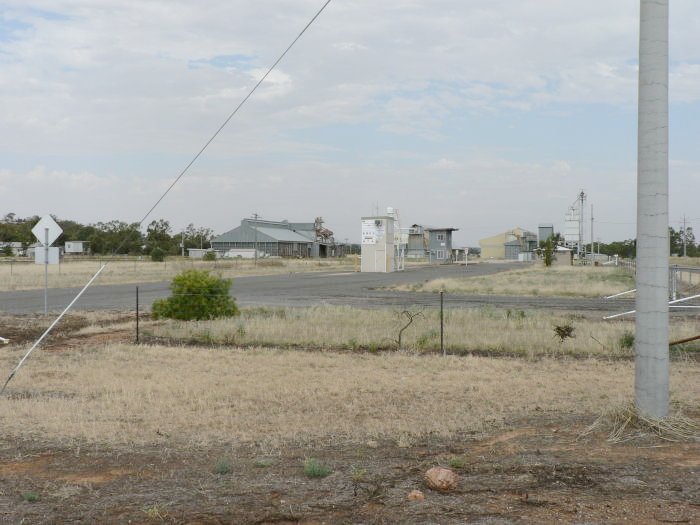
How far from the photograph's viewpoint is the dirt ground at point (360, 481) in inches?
213

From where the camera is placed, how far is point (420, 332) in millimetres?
18625

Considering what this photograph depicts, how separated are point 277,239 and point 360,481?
439 feet

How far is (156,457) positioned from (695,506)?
4.83 meters

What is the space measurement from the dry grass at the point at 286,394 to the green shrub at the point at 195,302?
6.53 metres

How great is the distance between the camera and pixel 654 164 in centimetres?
770

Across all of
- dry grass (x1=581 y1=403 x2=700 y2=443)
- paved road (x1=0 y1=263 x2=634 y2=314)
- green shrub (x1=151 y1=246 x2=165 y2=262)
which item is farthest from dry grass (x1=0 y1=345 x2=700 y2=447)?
green shrub (x1=151 y1=246 x2=165 y2=262)

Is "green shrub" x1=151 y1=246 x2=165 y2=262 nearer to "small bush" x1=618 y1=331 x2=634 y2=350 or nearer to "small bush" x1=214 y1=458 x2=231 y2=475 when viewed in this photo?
"small bush" x1=618 y1=331 x2=634 y2=350

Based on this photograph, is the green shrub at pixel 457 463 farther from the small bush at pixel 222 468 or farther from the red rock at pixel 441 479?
the small bush at pixel 222 468

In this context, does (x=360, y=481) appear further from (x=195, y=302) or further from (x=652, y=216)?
(x=195, y=302)

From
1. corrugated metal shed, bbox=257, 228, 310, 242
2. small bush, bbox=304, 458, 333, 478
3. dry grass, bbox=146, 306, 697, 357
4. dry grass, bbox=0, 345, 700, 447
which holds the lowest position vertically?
dry grass, bbox=0, 345, 700, 447

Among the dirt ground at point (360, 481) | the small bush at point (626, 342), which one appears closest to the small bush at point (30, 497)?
the dirt ground at point (360, 481)

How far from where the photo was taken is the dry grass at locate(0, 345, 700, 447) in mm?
8672

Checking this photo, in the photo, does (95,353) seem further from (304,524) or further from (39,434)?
(304,524)

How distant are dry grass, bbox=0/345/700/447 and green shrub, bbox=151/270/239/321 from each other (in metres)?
6.53
